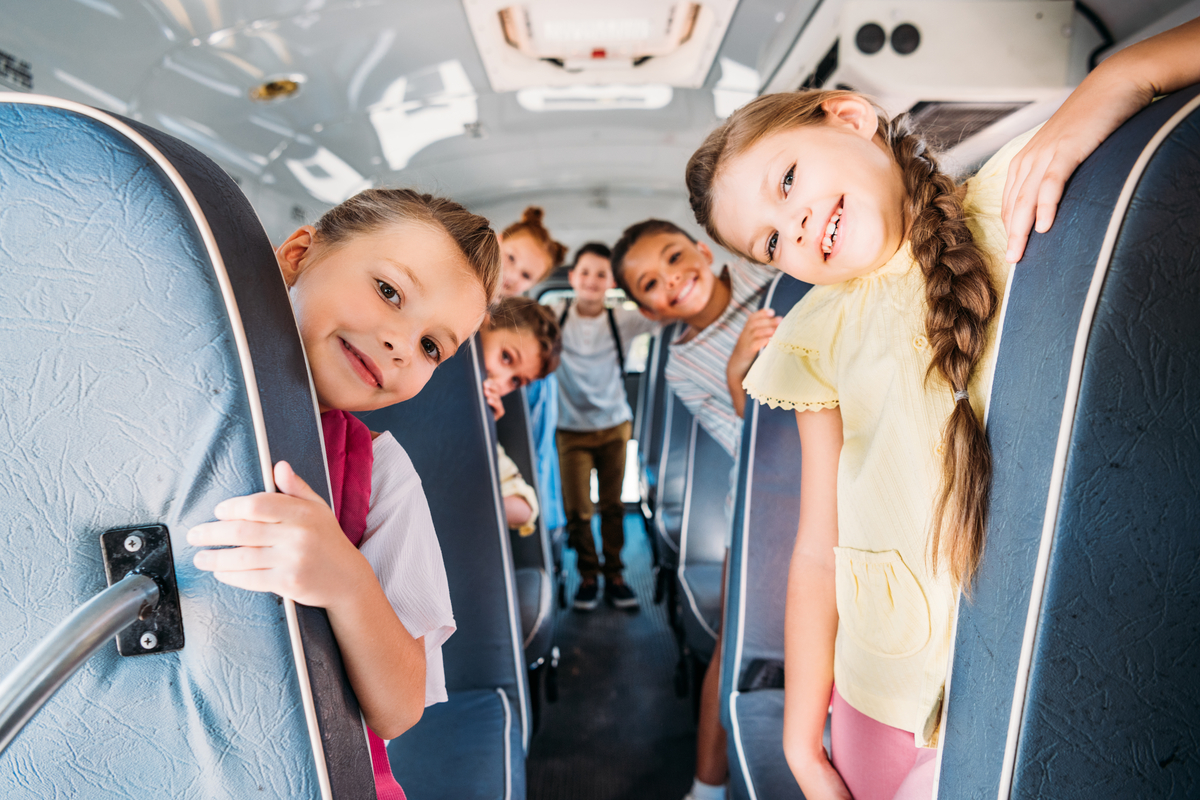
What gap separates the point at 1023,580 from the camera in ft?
1.64

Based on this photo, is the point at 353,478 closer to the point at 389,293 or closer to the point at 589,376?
the point at 389,293

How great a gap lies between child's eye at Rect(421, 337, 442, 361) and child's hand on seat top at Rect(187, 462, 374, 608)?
30 centimetres

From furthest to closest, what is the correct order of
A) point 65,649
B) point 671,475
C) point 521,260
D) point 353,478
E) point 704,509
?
1. point 671,475
2. point 521,260
3. point 704,509
4. point 353,478
5. point 65,649

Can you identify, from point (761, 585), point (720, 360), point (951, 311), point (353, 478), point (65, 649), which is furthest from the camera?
point (720, 360)

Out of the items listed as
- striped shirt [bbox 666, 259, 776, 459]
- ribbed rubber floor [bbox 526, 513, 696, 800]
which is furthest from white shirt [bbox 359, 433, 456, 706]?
ribbed rubber floor [bbox 526, 513, 696, 800]

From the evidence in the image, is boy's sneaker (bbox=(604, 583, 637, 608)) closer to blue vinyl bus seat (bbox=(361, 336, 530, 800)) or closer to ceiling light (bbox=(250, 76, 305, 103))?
blue vinyl bus seat (bbox=(361, 336, 530, 800))

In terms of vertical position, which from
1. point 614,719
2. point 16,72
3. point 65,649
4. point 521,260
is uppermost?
point 16,72

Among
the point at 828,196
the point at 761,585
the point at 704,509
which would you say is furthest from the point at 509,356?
the point at 828,196

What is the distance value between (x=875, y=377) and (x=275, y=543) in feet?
2.16

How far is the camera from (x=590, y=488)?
134 inches

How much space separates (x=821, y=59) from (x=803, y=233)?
5.68 feet

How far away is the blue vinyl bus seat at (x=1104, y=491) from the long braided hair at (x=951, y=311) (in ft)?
0.09

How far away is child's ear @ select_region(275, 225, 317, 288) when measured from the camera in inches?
31.6

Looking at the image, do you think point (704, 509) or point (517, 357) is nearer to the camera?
point (517, 357)
